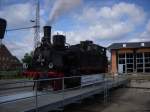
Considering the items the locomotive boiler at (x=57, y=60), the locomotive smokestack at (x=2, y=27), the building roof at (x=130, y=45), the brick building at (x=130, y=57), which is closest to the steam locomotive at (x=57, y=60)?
the locomotive boiler at (x=57, y=60)

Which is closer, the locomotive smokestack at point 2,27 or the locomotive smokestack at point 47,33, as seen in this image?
the locomotive smokestack at point 2,27

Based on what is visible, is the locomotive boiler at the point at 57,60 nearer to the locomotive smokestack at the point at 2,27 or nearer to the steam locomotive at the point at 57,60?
the steam locomotive at the point at 57,60

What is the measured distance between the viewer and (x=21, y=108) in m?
9.12

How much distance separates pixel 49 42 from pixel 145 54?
32845mm

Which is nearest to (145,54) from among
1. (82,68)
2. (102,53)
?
(102,53)

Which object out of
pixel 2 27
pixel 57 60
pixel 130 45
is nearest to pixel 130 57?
pixel 130 45

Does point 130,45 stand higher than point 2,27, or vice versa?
point 130,45

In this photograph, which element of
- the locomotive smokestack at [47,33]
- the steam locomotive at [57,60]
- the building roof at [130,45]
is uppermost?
the building roof at [130,45]

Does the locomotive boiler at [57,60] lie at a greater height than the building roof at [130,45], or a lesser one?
lesser

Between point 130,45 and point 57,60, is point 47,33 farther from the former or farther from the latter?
point 130,45

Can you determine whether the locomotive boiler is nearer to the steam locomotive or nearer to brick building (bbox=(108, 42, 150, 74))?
the steam locomotive

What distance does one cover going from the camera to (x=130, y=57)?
49469 millimetres

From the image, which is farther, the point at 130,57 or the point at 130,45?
the point at 130,57

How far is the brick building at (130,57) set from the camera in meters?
47.9
